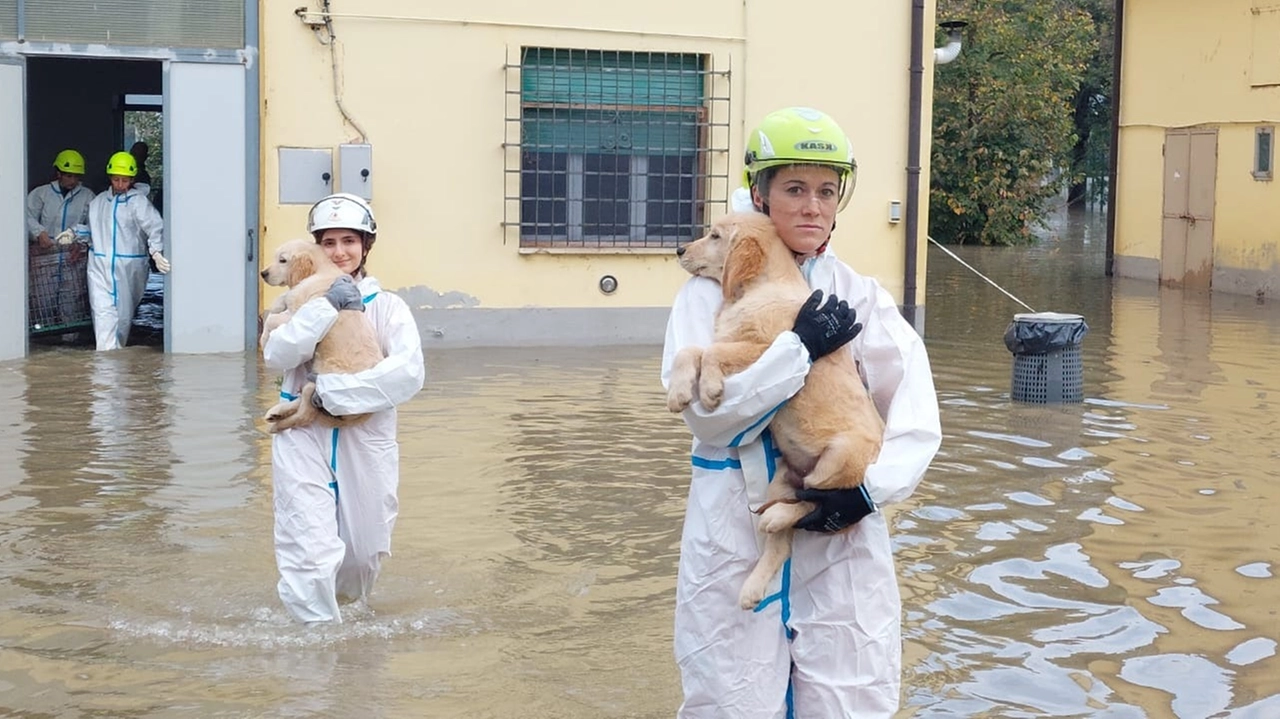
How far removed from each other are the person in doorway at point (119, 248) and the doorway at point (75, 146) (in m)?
0.44

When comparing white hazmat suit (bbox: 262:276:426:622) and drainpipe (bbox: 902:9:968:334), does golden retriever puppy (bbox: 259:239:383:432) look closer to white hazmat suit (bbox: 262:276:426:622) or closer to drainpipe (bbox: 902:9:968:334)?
white hazmat suit (bbox: 262:276:426:622)

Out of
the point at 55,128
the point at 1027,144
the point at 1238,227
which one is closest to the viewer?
the point at 55,128

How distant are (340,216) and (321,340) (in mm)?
475

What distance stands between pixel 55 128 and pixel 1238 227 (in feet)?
47.6

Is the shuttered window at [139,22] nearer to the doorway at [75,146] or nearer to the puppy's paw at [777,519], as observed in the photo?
the doorway at [75,146]

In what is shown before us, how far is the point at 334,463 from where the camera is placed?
19.1 ft

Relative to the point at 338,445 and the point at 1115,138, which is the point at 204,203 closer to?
the point at 338,445

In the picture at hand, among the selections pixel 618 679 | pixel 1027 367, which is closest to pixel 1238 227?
pixel 1027 367

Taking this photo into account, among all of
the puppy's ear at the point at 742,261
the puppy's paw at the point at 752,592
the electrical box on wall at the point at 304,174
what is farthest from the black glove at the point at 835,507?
the electrical box on wall at the point at 304,174

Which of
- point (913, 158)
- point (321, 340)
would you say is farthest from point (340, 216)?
point (913, 158)

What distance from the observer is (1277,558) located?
7137 mm

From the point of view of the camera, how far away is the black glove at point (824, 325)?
3674mm

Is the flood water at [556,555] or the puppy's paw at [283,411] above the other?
the puppy's paw at [283,411]

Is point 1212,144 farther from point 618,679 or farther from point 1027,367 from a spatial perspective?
point 618,679
